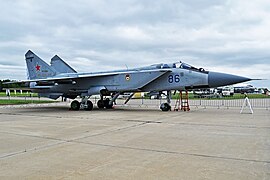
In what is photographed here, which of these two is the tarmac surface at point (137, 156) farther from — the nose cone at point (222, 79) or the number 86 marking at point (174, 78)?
the number 86 marking at point (174, 78)

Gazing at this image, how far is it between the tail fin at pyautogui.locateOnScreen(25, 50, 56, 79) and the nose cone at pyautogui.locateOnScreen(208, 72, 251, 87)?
37.2ft

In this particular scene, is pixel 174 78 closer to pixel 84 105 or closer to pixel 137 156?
pixel 84 105

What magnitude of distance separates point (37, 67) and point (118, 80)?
6952 mm

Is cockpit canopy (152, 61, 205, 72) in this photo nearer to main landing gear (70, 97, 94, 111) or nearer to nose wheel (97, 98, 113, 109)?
main landing gear (70, 97, 94, 111)

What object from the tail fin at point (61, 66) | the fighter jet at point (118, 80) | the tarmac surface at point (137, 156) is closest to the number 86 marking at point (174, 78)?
the fighter jet at point (118, 80)

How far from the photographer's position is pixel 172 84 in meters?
13.4

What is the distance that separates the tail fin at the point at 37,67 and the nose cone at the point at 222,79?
11330 mm

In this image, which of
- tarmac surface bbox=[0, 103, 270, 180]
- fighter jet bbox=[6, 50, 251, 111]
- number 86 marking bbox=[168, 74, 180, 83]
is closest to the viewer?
tarmac surface bbox=[0, 103, 270, 180]

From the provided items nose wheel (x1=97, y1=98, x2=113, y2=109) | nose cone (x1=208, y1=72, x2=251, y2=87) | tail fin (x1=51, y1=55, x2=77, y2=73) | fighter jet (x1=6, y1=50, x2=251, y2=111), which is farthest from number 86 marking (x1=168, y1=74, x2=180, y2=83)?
tail fin (x1=51, y1=55, x2=77, y2=73)

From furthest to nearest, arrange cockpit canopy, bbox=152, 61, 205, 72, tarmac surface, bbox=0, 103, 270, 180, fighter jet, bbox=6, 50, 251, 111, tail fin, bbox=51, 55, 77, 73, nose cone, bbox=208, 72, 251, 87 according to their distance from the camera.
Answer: tail fin, bbox=51, 55, 77, 73 → cockpit canopy, bbox=152, 61, 205, 72 → fighter jet, bbox=6, 50, 251, 111 → nose cone, bbox=208, 72, 251, 87 → tarmac surface, bbox=0, 103, 270, 180

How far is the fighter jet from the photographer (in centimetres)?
1267

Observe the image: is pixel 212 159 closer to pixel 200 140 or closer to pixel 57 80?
pixel 200 140

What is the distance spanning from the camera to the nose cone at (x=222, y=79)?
11895 mm

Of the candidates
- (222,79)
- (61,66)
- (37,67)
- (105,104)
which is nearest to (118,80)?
(105,104)
